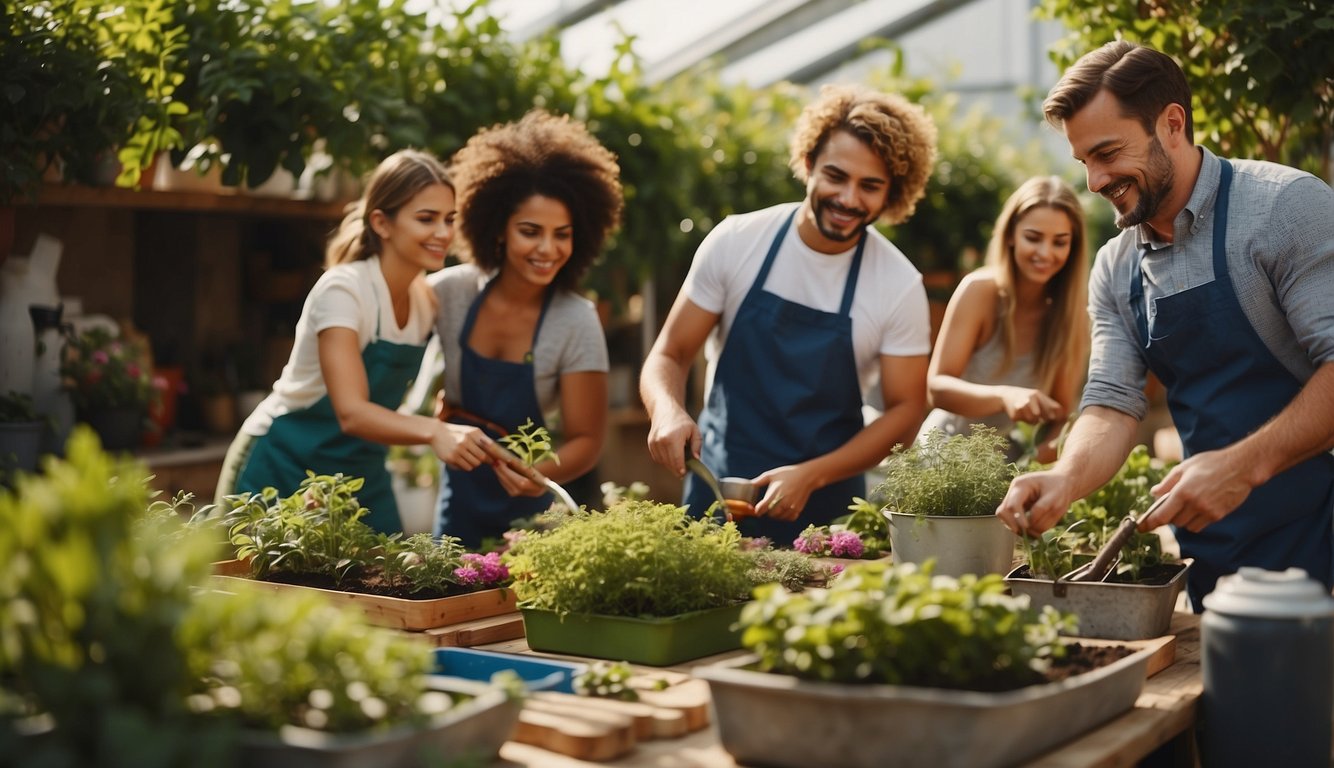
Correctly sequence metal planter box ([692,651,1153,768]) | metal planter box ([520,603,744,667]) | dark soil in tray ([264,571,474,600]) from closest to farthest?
metal planter box ([692,651,1153,768]) < metal planter box ([520,603,744,667]) < dark soil in tray ([264,571,474,600])

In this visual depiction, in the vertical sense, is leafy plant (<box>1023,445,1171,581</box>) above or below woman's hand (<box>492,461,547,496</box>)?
below

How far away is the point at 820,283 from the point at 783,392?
27 cm

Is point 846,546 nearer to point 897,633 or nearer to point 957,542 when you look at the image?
point 957,542

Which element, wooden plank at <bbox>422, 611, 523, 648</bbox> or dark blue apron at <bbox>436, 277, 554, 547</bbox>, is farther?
dark blue apron at <bbox>436, 277, 554, 547</bbox>

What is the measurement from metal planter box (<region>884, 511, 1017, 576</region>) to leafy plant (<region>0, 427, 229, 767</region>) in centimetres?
136

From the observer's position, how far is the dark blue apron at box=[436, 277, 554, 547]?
326 cm

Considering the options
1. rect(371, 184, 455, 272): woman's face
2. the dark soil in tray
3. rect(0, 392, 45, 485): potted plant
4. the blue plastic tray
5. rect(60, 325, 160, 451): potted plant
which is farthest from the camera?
rect(60, 325, 160, 451): potted plant

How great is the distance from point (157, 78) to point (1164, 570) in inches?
110

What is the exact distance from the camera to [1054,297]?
3.64 m

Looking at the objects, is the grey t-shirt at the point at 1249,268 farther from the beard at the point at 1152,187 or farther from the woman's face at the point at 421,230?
the woman's face at the point at 421,230

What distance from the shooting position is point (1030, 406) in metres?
2.87

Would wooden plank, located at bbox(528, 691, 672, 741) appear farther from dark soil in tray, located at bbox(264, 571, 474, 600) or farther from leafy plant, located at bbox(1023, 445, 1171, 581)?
leafy plant, located at bbox(1023, 445, 1171, 581)

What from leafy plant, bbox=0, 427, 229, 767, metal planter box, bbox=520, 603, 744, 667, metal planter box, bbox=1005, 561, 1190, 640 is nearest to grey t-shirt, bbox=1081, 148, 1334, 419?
metal planter box, bbox=1005, 561, 1190, 640

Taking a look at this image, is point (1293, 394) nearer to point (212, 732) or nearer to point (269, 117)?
point (212, 732)
